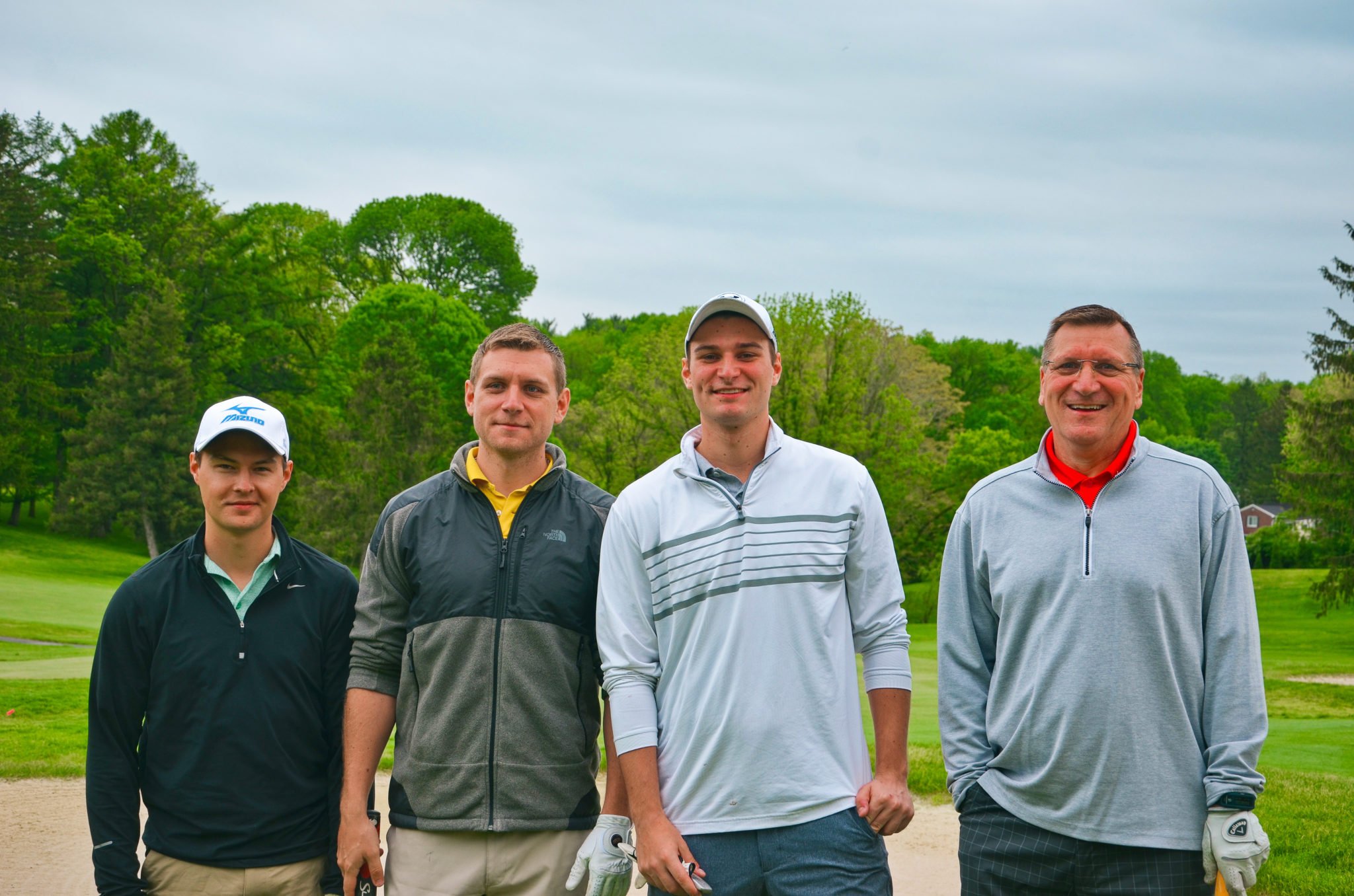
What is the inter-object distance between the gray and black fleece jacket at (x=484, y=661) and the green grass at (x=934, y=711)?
4.95m

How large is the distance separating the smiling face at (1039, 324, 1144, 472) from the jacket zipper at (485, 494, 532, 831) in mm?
1824

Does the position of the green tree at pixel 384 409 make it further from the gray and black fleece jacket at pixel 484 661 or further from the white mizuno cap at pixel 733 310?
the white mizuno cap at pixel 733 310

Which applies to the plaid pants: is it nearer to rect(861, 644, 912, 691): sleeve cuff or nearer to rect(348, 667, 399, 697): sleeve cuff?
rect(861, 644, 912, 691): sleeve cuff

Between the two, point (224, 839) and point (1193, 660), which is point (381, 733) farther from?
point (1193, 660)

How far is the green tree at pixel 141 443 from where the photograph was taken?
4297 centimetres

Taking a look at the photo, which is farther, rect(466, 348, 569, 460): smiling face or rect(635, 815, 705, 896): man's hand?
rect(466, 348, 569, 460): smiling face

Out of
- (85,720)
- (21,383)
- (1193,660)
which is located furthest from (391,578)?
(21,383)

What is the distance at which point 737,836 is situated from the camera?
3.37m

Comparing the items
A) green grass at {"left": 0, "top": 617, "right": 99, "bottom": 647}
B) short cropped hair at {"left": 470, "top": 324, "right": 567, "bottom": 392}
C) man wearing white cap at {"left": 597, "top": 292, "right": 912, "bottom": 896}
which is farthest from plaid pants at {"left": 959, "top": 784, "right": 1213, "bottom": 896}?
green grass at {"left": 0, "top": 617, "right": 99, "bottom": 647}

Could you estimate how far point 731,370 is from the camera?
368cm

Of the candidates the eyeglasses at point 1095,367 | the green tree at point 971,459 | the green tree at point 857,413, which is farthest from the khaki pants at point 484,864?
the green tree at point 971,459

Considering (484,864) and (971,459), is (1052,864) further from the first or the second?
(971,459)

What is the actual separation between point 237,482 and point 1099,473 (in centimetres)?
292

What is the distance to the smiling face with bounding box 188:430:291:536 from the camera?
12.9 ft
